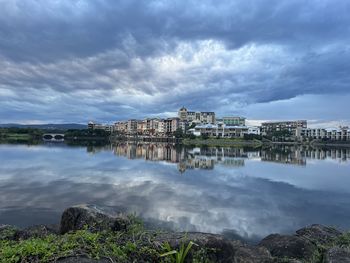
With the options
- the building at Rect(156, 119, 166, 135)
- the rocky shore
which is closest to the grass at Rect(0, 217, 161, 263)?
the rocky shore

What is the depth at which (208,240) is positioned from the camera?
4.70m

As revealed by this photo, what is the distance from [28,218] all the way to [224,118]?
180m

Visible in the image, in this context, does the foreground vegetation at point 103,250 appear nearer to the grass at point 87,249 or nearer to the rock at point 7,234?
the grass at point 87,249

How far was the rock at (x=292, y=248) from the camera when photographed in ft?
21.5

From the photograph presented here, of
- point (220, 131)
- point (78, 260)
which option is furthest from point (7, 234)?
point (220, 131)

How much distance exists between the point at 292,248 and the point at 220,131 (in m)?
144

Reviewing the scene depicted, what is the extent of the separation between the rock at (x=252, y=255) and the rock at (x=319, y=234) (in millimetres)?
2304

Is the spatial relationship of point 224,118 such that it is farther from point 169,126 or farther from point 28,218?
point 28,218

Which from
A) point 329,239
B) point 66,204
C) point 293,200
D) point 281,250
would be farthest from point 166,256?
point 293,200

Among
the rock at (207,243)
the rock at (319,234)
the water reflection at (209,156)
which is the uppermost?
the rock at (207,243)

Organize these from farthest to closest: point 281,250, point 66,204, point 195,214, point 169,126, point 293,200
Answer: point 169,126
point 293,200
point 66,204
point 195,214
point 281,250

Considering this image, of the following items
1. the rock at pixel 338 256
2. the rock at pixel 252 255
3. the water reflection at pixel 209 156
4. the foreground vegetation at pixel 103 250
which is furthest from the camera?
the water reflection at pixel 209 156

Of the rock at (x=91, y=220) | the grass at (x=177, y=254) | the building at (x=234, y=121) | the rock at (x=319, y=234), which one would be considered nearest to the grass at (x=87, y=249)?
the grass at (x=177, y=254)

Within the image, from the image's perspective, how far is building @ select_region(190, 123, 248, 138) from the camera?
482 feet
